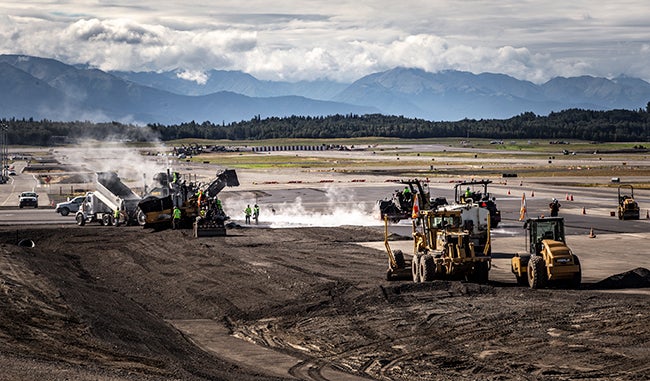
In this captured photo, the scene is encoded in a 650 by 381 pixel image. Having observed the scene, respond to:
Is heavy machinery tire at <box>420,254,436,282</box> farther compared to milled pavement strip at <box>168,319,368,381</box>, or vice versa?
heavy machinery tire at <box>420,254,436,282</box>

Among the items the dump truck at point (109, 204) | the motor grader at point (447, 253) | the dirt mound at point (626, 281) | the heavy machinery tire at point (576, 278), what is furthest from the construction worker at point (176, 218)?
the heavy machinery tire at point (576, 278)

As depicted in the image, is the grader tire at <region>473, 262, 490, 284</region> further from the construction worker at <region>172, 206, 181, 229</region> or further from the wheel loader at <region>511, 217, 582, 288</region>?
the construction worker at <region>172, 206, 181, 229</region>

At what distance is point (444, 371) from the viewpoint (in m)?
26.2

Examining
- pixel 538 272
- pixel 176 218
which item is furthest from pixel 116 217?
pixel 538 272

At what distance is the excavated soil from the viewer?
25656 millimetres

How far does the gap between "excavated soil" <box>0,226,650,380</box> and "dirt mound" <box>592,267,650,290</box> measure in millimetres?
463

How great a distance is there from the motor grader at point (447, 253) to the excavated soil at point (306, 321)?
37.9 inches

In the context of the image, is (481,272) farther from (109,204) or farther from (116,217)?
(109,204)

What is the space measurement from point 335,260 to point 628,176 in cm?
8612

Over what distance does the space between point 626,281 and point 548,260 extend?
4.21 metres

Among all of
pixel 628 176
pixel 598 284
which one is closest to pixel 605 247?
pixel 598 284

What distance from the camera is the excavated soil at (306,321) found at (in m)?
25.7

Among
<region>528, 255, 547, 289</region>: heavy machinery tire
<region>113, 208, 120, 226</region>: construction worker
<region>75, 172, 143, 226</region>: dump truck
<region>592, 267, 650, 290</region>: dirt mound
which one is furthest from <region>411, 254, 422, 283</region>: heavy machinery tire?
<region>113, 208, 120, 226</region>: construction worker

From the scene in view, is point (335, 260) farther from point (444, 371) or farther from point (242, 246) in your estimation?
point (444, 371)
